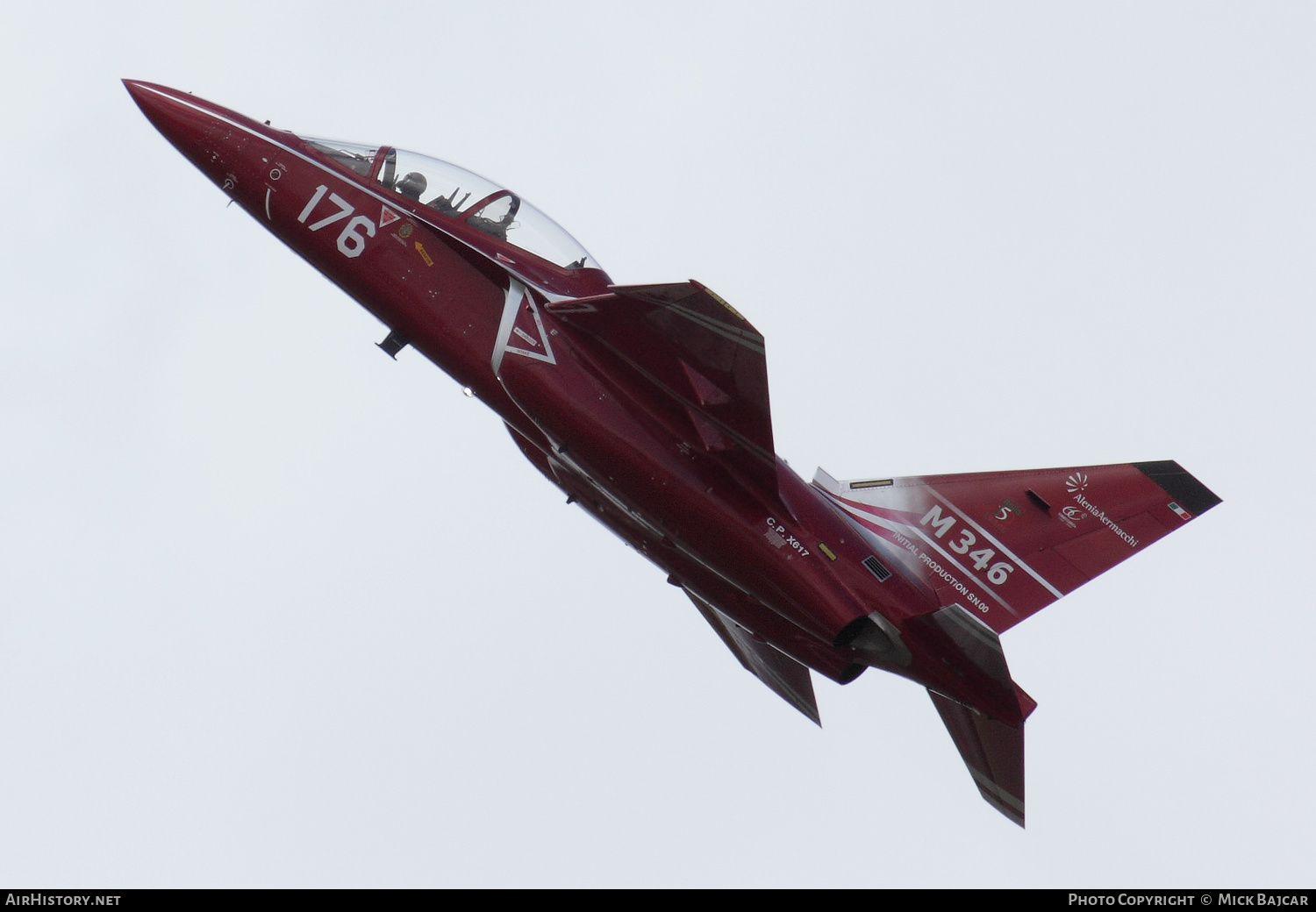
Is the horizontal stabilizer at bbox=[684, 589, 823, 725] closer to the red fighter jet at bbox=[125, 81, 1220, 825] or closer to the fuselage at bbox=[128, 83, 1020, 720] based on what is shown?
the red fighter jet at bbox=[125, 81, 1220, 825]

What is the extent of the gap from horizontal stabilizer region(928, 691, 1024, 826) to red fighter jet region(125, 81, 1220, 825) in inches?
1.2

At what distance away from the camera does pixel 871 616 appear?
15.6 metres

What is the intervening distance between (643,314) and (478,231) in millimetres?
2623

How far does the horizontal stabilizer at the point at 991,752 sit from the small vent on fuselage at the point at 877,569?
1.59 m

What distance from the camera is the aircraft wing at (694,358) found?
46.6 ft

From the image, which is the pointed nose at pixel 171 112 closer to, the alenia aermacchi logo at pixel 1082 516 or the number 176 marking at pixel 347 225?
the number 176 marking at pixel 347 225

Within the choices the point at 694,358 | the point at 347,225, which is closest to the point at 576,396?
the point at 694,358

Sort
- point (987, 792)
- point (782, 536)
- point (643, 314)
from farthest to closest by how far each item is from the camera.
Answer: point (987, 792)
point (782, 536)
point (643, 314)

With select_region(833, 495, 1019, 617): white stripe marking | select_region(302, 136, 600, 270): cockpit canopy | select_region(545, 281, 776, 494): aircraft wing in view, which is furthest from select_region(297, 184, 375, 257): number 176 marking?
select_region(833, 495, 1019, 617): white stripe marking

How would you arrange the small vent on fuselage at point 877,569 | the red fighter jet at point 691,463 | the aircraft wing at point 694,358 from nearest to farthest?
the aircraft wing at point 694,358 → the red fighter jet at point 691,463 → the small vent on fuselage at point 877,569

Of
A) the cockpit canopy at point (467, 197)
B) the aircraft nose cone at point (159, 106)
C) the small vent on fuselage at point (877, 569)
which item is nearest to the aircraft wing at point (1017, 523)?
the small vent on fuselage at point (877, 569)

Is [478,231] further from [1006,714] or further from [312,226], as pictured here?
[1006,714]

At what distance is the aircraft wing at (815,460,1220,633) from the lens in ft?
53.6
